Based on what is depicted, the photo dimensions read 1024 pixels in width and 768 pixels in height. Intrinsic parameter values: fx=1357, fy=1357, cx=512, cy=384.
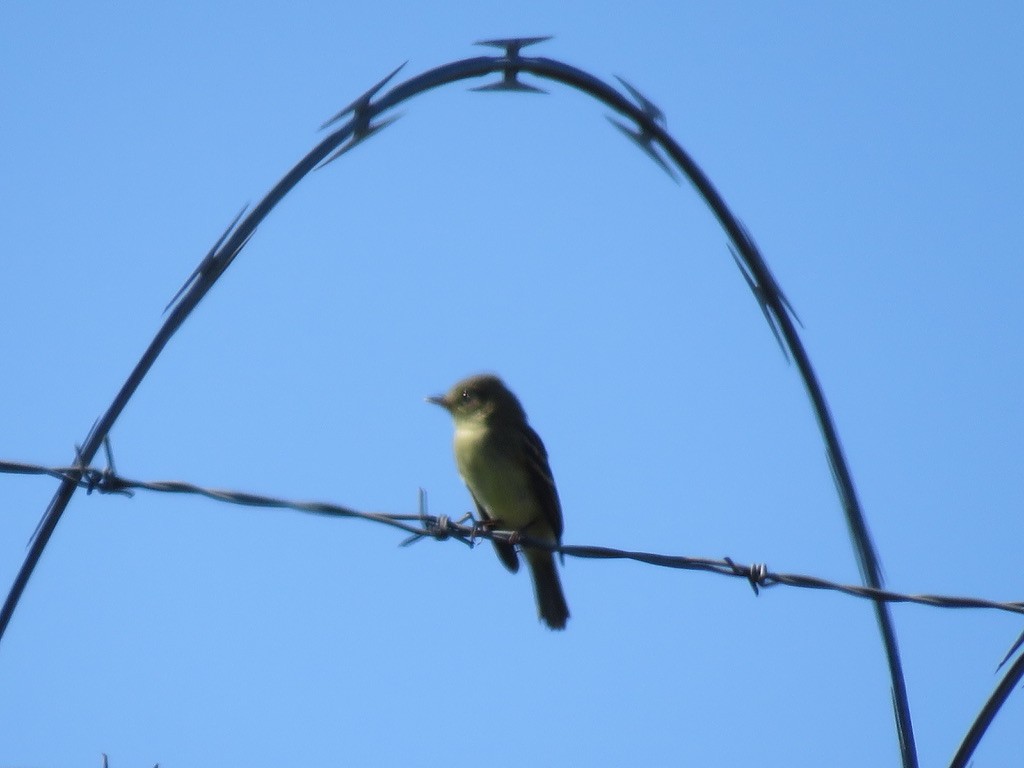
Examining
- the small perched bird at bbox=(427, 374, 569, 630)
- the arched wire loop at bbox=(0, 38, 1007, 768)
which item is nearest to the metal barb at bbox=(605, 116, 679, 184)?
the arched wire loop at bbox=(0, 38, 1007, 768)

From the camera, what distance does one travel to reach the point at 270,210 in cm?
485

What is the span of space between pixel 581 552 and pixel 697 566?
0.47m

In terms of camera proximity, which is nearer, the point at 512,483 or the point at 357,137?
the point at 357,137

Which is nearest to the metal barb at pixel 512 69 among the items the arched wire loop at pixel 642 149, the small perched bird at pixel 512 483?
the arched wire loop at pixel 642 149

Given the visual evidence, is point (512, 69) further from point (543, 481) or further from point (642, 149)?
point (543, 481)

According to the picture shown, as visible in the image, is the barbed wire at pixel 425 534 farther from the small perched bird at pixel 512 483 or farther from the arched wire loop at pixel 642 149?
the small perched bird at pixel 512 483

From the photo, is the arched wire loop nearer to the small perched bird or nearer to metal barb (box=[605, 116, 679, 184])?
metal barb (box=[605, 116, 679, 184])

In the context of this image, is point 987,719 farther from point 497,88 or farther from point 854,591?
point 497,88

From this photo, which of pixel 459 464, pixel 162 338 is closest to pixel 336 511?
pixel 162 338

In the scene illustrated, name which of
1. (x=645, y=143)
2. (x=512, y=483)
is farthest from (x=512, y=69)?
(x=512, y=483)

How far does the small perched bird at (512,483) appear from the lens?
9.25 meters

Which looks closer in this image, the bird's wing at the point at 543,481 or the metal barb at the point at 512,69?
the metal barb at the point at 512,69

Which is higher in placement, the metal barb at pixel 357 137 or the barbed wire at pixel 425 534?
the metal barb at pixel 357 137

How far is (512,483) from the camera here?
30.3ft
